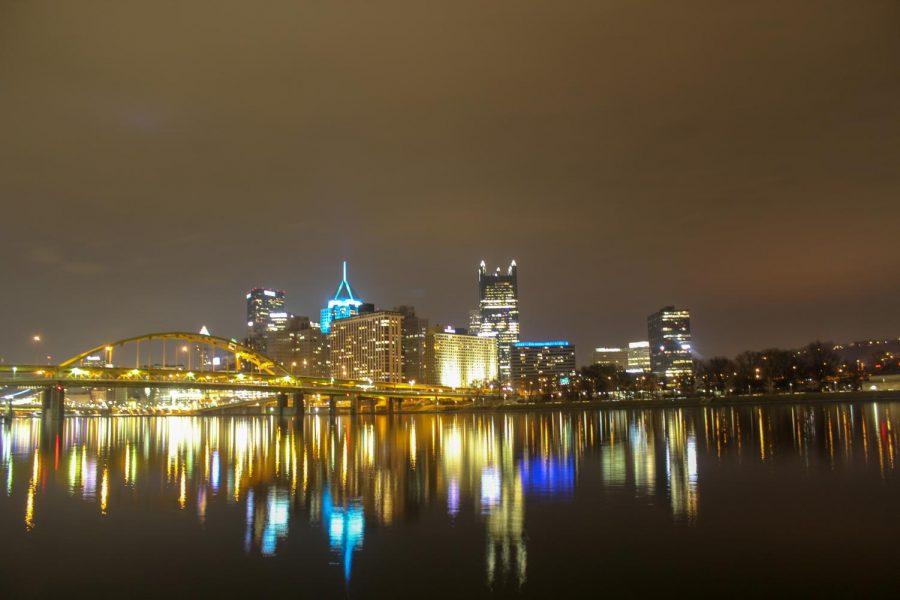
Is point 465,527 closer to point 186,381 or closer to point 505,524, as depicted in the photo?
point 505,524

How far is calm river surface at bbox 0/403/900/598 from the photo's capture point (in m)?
13.0

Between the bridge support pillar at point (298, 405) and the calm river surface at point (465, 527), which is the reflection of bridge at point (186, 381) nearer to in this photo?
the bridge support pillar at point (298, 405)

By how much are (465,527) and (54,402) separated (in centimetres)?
8873

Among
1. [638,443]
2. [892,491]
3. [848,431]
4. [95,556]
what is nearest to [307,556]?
[95,556]

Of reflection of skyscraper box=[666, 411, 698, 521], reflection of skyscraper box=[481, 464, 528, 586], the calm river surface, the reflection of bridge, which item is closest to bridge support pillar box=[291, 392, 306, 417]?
the reflection of bridge

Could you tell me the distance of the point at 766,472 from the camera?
26.7 meters

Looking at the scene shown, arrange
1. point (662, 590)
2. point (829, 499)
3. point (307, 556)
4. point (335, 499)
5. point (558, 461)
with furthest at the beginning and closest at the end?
point (558, 461) < point (335, 499) < point (829, 499) < point (307, 556) < point (662, 590)

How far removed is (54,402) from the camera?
295 feet

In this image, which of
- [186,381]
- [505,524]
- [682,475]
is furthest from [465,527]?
[186,381]

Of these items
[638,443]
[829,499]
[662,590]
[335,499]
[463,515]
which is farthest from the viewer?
[638,443]

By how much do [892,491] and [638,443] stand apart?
2024 cm

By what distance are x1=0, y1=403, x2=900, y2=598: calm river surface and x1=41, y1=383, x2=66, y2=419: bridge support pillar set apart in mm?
62810

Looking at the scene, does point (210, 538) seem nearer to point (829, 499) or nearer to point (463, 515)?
point (463, 515)

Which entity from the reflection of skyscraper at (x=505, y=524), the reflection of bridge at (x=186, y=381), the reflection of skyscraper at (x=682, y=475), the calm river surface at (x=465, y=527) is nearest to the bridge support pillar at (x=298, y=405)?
the reflection of bridge at (x=186, y=381)
